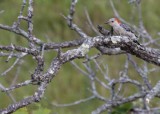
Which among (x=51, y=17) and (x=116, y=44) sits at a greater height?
(x=51, y=17)

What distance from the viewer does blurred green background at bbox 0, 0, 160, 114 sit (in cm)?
849

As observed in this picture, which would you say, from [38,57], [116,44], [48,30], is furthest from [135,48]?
[48,30]

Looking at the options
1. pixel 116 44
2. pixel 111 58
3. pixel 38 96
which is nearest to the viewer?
pixel 38 96

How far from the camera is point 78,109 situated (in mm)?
8430

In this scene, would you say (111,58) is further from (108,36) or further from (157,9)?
(108,36)

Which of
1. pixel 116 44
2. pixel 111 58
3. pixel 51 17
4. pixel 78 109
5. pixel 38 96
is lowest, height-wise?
pixel 38 96

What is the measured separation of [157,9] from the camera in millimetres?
10000

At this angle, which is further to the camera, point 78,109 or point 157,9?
point 157,9

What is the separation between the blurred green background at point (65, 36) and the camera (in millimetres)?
8492

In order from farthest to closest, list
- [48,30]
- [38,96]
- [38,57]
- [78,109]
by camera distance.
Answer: [48,30] < [78,109] < [38,57] < [38,96]

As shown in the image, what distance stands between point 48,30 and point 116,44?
5879 millimetres

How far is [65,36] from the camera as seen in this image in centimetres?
953

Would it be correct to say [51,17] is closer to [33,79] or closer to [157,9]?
[157,9]

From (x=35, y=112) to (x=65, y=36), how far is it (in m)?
5.07
